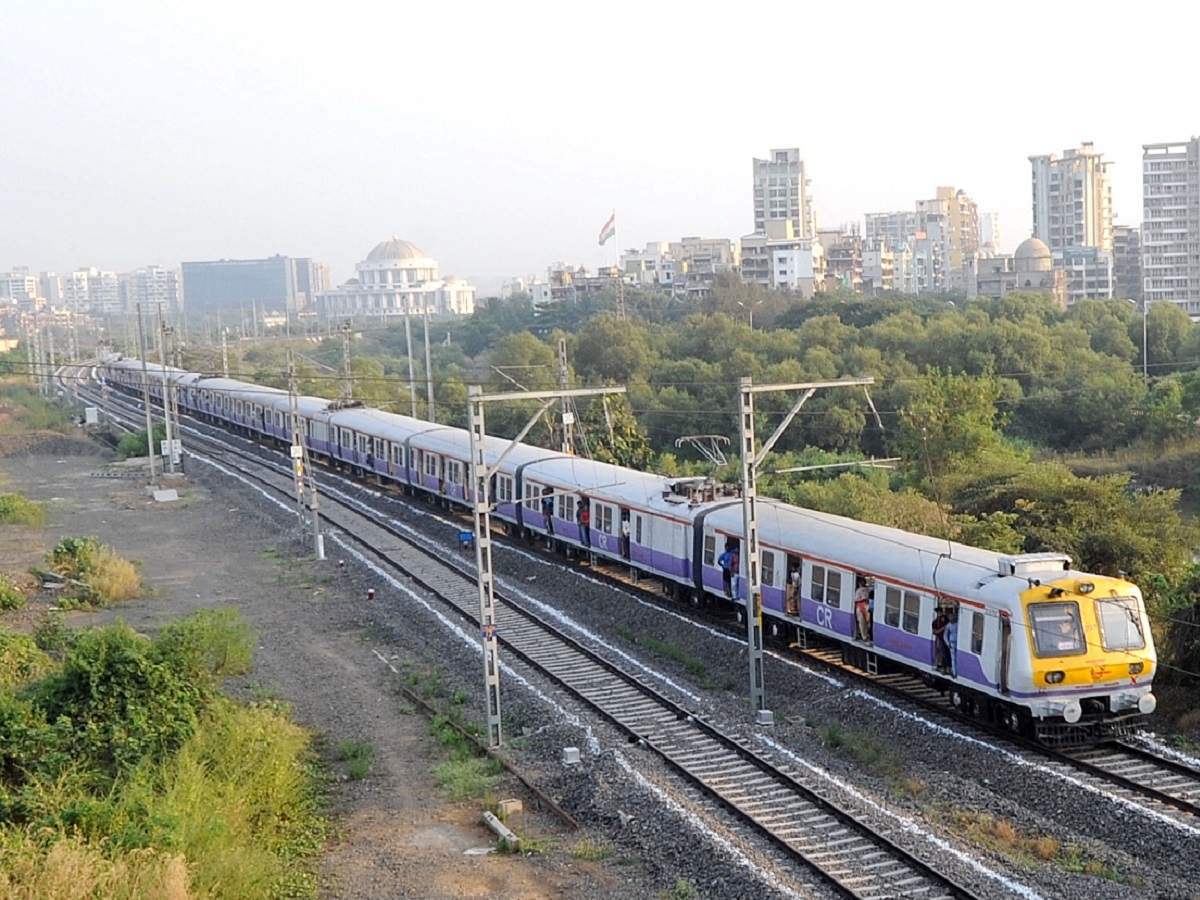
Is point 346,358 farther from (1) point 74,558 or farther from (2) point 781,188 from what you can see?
(2) point 781,188

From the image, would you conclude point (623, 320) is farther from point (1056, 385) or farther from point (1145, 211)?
point (1145, 211)

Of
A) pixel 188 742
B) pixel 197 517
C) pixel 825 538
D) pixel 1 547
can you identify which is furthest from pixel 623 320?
pixel 188 742

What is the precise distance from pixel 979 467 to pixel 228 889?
25825 millimetres

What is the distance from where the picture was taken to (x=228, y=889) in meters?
12.4

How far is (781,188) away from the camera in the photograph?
185875 mm


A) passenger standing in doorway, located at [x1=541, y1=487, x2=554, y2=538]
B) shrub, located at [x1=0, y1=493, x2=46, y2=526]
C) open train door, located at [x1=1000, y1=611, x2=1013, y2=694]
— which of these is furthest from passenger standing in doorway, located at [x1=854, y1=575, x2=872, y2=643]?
shrub, located at [x1=0, y1=493, x2=46, y2=526]

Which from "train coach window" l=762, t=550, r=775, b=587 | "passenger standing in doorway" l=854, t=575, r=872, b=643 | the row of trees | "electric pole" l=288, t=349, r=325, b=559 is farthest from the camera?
"electric pole" l=288, t=349, r=325, b=559

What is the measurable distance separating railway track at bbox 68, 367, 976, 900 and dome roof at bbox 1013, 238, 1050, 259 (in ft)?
413

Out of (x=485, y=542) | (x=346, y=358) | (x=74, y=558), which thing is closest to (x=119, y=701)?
(x=485, y=542)

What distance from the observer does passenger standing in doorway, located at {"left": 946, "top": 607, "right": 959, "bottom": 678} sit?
58.1ft

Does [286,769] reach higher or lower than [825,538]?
lower

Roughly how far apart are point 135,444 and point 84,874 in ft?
156

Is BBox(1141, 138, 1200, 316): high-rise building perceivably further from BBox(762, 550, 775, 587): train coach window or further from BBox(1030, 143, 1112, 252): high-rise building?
Result: BBox(762, 550, 775, 587): train coach window

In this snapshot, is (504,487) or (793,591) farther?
(504,487)
